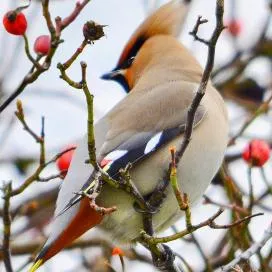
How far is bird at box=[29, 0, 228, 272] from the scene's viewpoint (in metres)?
3.03

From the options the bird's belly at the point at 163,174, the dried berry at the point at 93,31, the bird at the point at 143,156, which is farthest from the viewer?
the bird's belly at the point at 163,174

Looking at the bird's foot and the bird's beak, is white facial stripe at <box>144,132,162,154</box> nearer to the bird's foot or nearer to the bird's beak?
the bird's foot

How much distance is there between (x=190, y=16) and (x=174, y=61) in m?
0.71

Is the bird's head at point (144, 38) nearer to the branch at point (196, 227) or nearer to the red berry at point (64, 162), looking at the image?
the red berry at point (64, 162)

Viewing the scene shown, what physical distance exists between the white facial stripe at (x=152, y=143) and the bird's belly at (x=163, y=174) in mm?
29

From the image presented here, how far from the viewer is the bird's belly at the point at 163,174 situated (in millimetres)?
3154

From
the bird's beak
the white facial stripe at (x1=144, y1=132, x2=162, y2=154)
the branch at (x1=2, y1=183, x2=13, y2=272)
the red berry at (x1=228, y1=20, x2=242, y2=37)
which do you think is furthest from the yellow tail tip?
the red berry at (x1=228, y1=20, x2=242, y2=37)

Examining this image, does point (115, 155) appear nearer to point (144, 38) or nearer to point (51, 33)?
point (51, 33)

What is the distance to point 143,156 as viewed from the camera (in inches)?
126

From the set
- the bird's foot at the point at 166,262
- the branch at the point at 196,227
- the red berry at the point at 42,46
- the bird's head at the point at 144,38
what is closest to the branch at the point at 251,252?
the branch at the point at 196,227

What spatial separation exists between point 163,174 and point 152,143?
4.9 inches

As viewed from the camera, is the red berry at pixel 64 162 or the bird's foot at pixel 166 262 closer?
the bird's foot at pixel 166 262

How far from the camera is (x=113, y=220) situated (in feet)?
10.7

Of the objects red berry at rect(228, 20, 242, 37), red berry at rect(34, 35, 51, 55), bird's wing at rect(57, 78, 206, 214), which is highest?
red berry at rect(34, 35, 51, 55)
